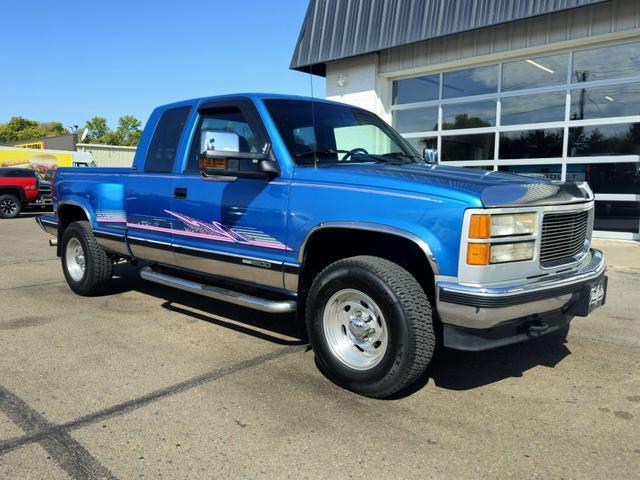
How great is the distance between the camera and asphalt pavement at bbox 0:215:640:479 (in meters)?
2.54

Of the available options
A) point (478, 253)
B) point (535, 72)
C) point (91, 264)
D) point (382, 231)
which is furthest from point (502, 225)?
point (535, 72)

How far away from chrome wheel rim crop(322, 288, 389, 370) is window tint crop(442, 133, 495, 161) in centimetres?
899

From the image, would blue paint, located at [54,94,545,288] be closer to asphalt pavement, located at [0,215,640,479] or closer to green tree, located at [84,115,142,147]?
asphalt pavement, located at [0,215,640,479]

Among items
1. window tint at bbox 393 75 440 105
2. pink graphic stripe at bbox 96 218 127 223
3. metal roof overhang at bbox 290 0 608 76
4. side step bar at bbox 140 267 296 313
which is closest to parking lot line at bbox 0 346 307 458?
side step bar at bbox 140 267 296 313

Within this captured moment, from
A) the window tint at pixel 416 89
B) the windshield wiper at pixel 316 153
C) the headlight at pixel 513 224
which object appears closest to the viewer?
the headlight at pixel 513 224

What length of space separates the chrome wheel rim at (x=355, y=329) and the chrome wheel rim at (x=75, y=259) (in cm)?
373

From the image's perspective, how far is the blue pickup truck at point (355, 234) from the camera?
2928 millimetres

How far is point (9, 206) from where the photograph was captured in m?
17.2

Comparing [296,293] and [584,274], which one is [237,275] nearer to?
[296,293]

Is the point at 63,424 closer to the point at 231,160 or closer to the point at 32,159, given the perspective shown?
the point at 231,160

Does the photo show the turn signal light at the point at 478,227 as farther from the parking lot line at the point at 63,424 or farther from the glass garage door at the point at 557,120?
the glass garage door at the point at 557,120

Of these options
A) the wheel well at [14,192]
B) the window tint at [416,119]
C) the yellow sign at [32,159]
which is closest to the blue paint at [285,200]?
the window tint at [416,119]

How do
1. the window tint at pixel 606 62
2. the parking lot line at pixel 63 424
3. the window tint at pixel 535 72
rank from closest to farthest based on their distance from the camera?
the parking lot line at pixel 63 424 → the window tint at pixel 606 62 → the window tint at pixel 535 72

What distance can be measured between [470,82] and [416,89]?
1.47 m
